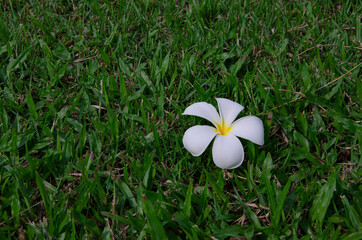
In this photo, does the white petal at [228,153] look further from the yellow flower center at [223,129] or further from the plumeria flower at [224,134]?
the yellow flower center at [223,129]

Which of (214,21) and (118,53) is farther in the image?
(214,21)

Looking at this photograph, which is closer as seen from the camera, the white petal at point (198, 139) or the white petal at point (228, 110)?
the white petal at point (198, 139)

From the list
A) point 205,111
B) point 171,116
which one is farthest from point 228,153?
point 171,116

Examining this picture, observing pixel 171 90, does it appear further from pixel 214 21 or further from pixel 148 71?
pixel 214 21

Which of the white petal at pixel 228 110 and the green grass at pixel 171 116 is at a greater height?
the white petal at pixel 228 110

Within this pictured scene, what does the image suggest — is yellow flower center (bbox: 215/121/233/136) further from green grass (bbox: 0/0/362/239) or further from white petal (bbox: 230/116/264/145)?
green grass (bbox: 0/0/362/239)

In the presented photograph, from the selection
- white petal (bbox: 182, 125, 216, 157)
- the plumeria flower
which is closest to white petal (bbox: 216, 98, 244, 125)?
the plumeria flower

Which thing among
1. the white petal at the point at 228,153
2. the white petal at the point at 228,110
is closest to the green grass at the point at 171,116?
the white petal at the point at 228,153

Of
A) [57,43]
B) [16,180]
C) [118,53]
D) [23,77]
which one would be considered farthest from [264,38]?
[16,180]
